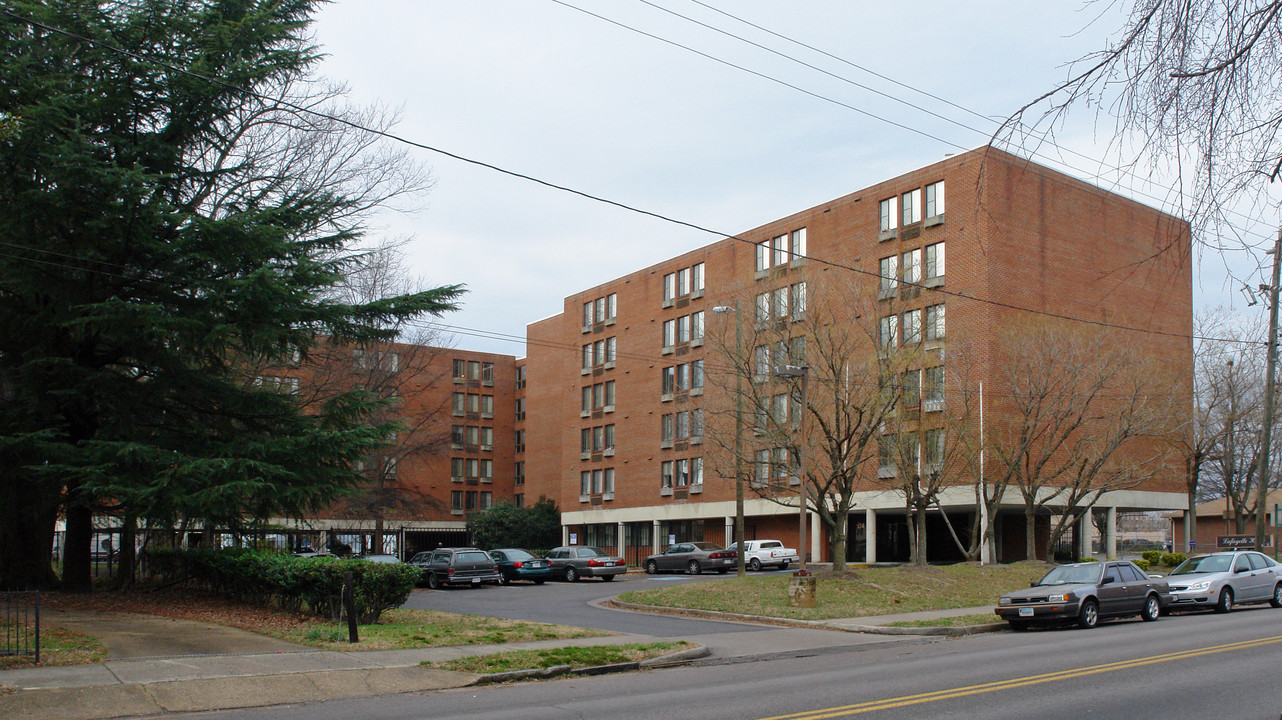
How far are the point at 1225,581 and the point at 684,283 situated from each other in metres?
42.6

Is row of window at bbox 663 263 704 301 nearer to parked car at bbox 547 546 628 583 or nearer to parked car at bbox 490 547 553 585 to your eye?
parked car at bbox 547 546 628 583

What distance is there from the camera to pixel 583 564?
42.6 m

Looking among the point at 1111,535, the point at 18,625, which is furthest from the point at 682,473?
the point at 18,625

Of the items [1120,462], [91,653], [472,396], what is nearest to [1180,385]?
[1120,462]

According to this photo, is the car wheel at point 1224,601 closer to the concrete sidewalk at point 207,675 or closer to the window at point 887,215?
the concrete sidewalk at point 207,675

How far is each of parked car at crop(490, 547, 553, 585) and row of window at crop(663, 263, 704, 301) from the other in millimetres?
25135

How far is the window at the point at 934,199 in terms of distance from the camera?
153 ft

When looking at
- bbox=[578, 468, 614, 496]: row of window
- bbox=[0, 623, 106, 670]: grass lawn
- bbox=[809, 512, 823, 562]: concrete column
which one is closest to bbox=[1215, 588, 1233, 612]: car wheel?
bbox=[0, 623, 106, 670]: grass lawn

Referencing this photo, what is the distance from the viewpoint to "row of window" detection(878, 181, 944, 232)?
4672 centimetres

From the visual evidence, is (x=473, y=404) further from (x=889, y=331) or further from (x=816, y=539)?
(x=889, y=331)

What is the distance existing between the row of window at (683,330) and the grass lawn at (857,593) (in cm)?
3008

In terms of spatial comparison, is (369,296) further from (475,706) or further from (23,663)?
(475,706)

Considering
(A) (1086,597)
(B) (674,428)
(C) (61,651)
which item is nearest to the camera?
(C) (61,651)

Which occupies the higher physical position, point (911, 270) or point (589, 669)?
point (911, 270)
